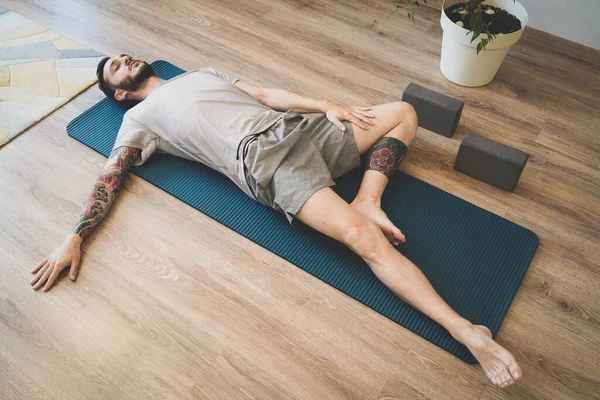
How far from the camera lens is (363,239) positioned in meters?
1.69

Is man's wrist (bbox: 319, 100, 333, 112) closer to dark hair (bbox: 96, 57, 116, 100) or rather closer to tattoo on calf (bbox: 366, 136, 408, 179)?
tattoo on calf (bbox: 366, 136, 408, 179)

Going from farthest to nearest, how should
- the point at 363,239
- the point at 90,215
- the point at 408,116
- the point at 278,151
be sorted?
1. the point at 408,116
2. the point at 90,215
3. the point at 278,151
4. the point at 363,239

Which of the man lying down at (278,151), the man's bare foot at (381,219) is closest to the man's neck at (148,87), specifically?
the man lying down at (278,151)

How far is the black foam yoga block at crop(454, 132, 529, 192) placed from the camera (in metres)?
1.95

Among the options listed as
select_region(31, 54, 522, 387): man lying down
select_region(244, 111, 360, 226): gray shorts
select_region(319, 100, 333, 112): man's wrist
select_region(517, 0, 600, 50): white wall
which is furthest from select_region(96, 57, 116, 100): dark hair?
select_region(517, 0, 600, 50): white wall

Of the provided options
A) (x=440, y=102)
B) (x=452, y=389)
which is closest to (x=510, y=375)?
(x=452, y=389)

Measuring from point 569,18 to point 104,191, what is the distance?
2.36 metres

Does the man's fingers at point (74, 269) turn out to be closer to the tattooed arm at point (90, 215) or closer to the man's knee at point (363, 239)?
the tattooed arm at point (90, 215)

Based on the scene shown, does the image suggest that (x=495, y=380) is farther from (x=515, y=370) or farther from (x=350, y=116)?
→ (x=350, y=116)

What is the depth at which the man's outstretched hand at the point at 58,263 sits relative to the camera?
1811mm

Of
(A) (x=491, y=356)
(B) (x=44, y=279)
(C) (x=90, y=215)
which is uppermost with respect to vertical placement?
(A) (x=491, y=356)

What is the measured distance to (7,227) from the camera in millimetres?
1984

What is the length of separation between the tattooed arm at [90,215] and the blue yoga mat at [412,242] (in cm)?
14

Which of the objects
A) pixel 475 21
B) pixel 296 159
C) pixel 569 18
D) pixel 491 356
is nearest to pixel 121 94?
pixel 296 159
